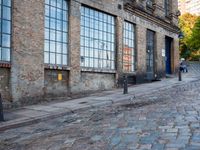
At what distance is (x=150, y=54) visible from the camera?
23.5m

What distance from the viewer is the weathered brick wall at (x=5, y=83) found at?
11.9 meters

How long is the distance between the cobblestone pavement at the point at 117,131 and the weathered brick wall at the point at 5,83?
3.11m

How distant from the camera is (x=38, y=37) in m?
13.6

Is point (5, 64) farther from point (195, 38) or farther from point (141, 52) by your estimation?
point (195, 38)

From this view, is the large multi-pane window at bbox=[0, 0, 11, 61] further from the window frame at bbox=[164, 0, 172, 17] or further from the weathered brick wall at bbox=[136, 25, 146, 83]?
the window frame at bbox=[164, 0, 172, 17]

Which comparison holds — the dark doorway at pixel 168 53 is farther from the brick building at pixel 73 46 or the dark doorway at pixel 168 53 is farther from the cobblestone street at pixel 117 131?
the cobblestone street at pixel 117 131

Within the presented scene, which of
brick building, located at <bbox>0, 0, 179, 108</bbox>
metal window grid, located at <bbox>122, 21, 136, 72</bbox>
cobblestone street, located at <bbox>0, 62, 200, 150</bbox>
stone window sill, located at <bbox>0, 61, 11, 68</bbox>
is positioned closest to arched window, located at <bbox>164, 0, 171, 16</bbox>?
brick building, located at <bbox>0, 0, 179, 108</bbox>

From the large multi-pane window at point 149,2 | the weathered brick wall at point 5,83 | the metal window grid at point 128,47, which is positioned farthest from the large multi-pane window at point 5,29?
the large multi-pane window at point 149,2

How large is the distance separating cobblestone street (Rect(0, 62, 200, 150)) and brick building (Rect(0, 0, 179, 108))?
3546mm

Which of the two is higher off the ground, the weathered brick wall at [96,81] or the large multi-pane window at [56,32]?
the large multi-pane window at [56,32]

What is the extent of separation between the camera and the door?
22953 millimetres

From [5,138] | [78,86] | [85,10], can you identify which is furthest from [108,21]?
[5,138]

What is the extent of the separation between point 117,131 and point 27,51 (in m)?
6.96

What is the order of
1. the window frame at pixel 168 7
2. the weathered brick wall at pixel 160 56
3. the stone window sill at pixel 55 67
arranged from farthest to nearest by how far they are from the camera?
the window frame at pixel 168 7 → the weathered brick wall at pixel 160 56 → the stone window sill at pixel 55 67
